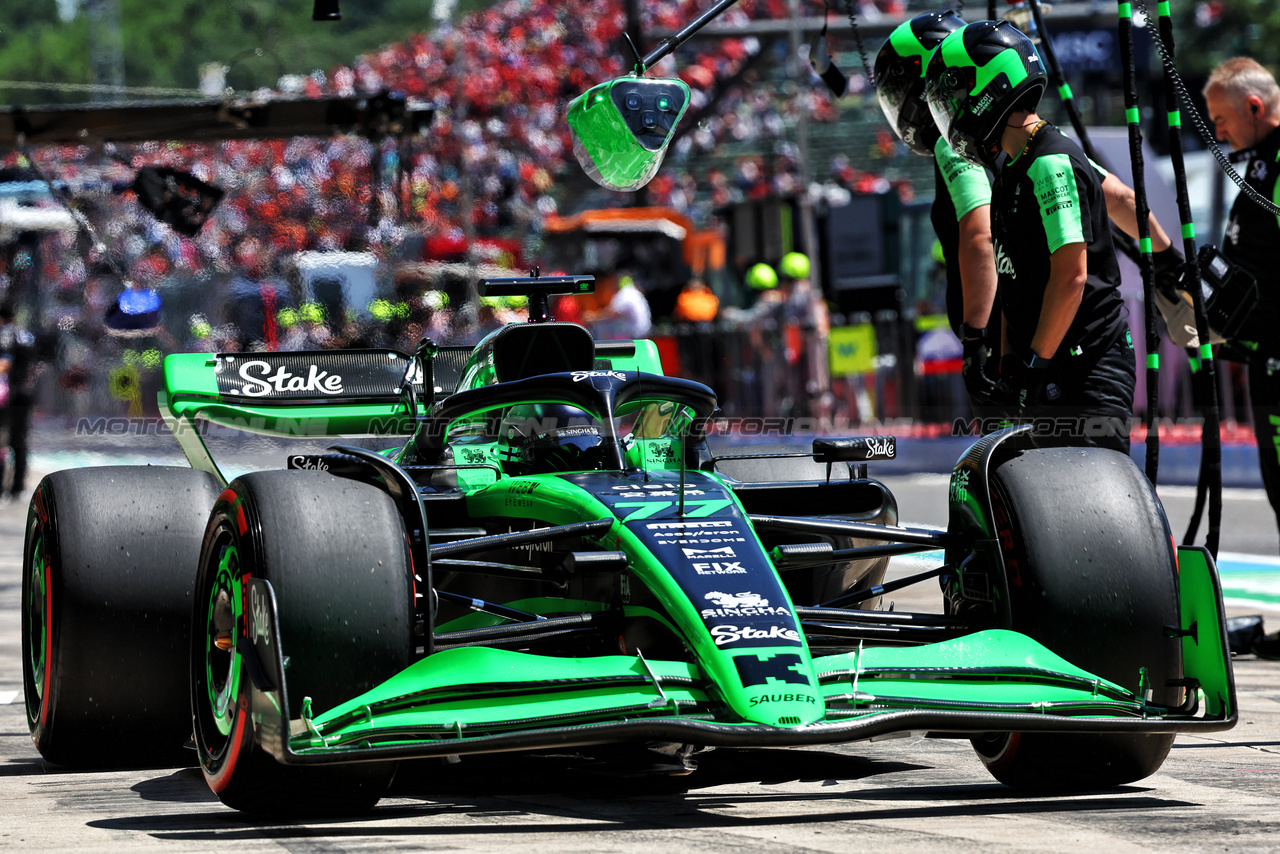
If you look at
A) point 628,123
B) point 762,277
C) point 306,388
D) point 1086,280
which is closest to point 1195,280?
point 1086,280

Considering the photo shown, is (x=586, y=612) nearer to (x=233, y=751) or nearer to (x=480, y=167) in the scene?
(x=233, y=751)

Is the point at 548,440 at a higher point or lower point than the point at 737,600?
higher

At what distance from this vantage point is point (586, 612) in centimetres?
428

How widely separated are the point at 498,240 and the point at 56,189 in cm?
2079

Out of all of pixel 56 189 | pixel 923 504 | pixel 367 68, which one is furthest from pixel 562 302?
pixel 367 68

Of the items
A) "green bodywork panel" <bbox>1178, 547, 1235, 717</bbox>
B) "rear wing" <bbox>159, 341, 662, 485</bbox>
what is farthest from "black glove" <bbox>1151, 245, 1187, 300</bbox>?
"green bodywork panel" <bbox>1178, 547, 1235, 717</bbox>

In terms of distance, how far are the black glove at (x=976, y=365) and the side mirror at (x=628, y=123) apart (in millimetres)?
1138

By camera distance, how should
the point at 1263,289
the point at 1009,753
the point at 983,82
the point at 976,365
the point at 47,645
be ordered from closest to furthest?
the point at 1009,753, the point at 47,645, the point at 983,82, the point at 976,365, the point at 1263,289

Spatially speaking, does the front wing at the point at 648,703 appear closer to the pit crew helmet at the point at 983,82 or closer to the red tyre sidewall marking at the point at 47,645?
the red tyre sidewall marking at the point at 47,645

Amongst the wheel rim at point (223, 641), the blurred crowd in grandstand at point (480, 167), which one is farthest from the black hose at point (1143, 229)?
the blurred crowd in grandstand at point (480, 167)

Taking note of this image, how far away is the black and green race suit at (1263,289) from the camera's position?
22.4 feet

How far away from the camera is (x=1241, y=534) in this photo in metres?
11.6

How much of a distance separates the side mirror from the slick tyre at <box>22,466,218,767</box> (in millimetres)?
1768

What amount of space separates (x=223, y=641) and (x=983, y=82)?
9.11ft
